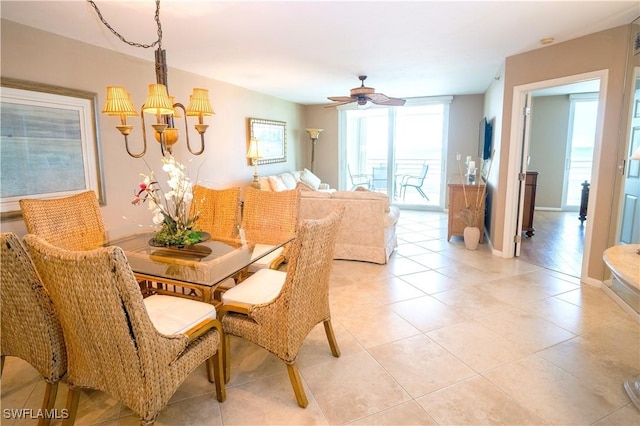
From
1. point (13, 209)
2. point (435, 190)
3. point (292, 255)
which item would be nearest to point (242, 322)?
point (292, 255)

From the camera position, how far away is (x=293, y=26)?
2.90 meters

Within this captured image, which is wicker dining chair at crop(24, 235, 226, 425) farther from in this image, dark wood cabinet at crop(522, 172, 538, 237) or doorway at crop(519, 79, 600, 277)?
doorway at crop(519, 79, 600, 277)

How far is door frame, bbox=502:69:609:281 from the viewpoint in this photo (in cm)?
330

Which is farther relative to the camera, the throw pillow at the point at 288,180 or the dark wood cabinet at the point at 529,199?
the throw pillow at the point at 288,180

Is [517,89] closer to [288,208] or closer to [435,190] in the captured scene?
[288,208]

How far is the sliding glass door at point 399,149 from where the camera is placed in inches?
294

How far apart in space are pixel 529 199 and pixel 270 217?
3998 millimetres

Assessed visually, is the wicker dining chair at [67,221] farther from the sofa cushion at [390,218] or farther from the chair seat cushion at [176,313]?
the sofa cushion at [390,218]

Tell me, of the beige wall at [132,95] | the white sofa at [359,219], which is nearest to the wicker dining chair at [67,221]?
the beige wall at [132,95]

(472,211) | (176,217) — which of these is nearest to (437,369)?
(176,217)

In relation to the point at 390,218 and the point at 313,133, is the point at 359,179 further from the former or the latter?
the point at 390,218

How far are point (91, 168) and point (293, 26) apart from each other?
2.27 m

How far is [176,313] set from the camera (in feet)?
5.99

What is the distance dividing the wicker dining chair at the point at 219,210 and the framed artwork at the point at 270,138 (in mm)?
2780
